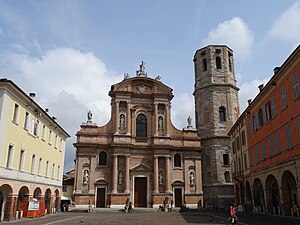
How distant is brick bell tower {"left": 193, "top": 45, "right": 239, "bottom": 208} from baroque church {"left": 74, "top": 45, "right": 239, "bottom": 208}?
0.45 ft

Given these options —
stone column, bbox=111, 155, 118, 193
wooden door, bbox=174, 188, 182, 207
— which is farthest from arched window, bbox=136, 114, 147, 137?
wooden door, bbox=174, 188, 182, 207

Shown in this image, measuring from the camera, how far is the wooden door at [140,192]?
3841cm

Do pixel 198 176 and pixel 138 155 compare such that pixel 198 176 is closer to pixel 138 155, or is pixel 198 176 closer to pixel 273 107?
pixel 138 155

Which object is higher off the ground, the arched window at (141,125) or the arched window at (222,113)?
the arched window at (222,113)

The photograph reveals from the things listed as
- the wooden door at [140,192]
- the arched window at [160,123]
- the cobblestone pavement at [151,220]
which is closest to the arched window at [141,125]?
the arched window at [160,123]

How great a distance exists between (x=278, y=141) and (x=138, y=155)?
20.6 m

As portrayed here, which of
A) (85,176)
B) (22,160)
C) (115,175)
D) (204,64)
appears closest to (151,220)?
(22,160)

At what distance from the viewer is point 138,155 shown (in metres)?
39.9

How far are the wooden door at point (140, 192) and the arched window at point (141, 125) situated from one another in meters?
6.20

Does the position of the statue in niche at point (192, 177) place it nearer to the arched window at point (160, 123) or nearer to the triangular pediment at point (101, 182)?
the arched window at point (160, 123)

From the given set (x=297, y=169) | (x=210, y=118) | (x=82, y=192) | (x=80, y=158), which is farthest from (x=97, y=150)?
(x=297, y=169)

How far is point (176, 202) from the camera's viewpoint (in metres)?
38.9

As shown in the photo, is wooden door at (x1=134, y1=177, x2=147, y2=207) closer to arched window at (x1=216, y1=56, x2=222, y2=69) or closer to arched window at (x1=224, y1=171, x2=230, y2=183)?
arched window at (x1=224, y1=171, x2=230, y2=183)

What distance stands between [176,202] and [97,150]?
12.4 metres
